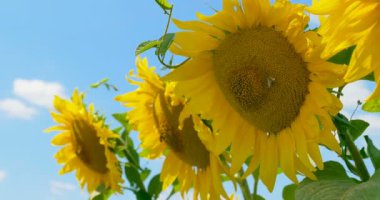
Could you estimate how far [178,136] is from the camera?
7.14 ft

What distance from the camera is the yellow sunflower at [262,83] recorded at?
4.98 ft

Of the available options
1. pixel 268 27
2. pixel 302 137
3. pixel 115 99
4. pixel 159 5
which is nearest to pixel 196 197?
pixel 115 99

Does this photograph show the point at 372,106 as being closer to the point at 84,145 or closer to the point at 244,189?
the point at 244,189

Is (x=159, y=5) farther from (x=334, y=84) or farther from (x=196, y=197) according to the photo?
(x=196, y=197)

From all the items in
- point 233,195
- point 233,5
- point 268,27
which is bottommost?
point 233,195

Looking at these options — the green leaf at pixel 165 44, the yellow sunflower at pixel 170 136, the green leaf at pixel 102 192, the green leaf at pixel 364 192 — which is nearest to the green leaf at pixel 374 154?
the green leaf at pixel 364 192

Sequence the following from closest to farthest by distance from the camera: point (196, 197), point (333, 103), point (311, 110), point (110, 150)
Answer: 1. point (333, 103)
2. point (311, 110)
3. point (196, 197)
4. point (110, 150)

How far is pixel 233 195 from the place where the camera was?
266 cm

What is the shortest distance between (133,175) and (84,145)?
0.33 metres

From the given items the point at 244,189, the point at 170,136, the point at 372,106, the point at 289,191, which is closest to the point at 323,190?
the point at 372,106

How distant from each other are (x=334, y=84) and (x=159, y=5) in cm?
51

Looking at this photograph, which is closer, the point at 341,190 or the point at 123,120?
the point at 341,190

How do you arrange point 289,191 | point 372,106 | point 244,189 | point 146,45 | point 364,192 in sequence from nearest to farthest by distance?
point 364,192
point 146,45
point 372,106
point 289,191
point 244,189

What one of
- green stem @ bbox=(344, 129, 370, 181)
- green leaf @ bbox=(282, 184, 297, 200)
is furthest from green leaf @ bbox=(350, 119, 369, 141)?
green leaf @ bbox=(282, 184, 297, 200)
